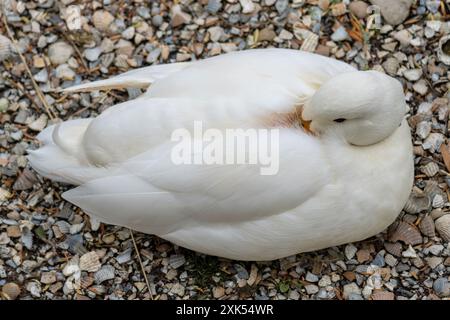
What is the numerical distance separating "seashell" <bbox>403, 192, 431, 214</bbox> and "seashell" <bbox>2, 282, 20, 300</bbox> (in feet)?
3.77

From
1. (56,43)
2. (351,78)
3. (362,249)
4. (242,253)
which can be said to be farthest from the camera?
(56,43)

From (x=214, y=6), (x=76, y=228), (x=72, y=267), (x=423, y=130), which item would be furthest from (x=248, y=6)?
(x=72, y=267)

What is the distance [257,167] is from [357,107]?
269 mm

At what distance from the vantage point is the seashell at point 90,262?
220 cm

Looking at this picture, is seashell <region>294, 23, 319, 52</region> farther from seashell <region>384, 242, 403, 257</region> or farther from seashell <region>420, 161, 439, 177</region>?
seashell <region>384, 242, 403, 257</region>

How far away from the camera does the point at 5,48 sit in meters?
2.44

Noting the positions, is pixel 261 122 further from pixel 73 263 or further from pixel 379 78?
pixel 73 263

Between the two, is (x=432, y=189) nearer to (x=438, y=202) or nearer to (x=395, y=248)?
(x=438, y=202)

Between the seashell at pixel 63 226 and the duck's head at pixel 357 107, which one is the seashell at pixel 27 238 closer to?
the seashell at pixel 63 226

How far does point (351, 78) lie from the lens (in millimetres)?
1708

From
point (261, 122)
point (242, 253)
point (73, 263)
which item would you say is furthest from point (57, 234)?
point (261, 122)

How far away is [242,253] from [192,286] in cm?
27

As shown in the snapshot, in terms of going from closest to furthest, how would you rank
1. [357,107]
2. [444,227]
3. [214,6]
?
1. [357,107]
2. [444,227]
3. [214,6]

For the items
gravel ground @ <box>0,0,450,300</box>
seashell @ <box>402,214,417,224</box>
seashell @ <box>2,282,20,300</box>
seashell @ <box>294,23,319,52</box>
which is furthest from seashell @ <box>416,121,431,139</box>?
seashell @ <box>2,282,20,300</box>
